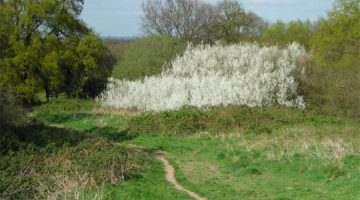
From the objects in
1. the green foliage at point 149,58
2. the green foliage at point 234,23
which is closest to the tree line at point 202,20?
the green foliage at point 234,23

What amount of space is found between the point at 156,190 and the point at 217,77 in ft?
52.3

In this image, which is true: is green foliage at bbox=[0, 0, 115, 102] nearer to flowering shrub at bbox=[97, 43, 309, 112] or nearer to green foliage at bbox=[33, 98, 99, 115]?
green foliage at bbox=[33, 98, 99, 115]

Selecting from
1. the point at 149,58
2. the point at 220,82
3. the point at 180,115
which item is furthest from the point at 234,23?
the point at 180,115

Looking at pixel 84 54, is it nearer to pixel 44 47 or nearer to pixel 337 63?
pixel 44 47

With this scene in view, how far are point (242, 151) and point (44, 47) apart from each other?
865 inches

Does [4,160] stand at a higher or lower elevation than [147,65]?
lower

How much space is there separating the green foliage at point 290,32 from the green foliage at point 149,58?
43.0ft

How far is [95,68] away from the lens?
30.6 m

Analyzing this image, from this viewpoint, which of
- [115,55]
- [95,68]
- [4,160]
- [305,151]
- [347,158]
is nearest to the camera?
[4,160]

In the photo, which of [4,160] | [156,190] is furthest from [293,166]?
[4,160]

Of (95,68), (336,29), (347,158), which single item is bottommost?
(347,158)

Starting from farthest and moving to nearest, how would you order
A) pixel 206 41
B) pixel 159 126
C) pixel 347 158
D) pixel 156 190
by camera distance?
pixel 206 41 → pixel 159 126 → pixel 347 158 → pixel 156 190

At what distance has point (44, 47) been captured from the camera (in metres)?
28.6

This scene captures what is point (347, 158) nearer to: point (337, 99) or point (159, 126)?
point (159, 126)
